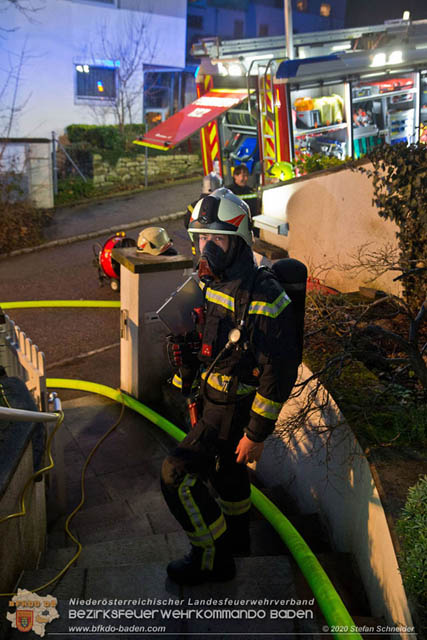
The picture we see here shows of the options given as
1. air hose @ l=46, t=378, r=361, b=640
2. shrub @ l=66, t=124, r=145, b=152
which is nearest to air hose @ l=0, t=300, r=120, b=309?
air hose @ l=46, t=378, r=361, b=640

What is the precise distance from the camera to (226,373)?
3.15m

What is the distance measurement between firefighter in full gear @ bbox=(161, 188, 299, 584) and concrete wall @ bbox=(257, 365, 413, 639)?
0.61 m

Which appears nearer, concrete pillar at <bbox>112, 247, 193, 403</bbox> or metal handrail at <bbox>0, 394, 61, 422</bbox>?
metal handrail at <bbox>0, 394, 61, 422</bbox>

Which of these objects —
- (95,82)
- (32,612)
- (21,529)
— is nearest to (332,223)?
(21,529)

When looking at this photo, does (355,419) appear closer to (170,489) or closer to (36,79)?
(170,489)

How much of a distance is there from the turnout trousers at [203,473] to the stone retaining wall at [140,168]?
1476cm

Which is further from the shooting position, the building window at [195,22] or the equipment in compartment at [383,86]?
the building window at [195,22]

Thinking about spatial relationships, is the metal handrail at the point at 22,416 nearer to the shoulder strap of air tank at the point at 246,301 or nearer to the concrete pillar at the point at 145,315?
the shoulder strap of air tank at the point at 246,301

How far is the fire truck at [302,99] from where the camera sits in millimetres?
10156

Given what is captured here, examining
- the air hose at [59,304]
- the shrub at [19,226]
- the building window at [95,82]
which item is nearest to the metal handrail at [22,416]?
the air hose at [59,304]

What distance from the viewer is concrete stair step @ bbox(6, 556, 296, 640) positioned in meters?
2.72

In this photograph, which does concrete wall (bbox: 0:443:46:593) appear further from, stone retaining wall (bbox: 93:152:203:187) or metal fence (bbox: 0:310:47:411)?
stone retaining wall (bbox: 93:152:203:187)

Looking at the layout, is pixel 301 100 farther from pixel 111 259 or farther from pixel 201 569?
pixel 201 569

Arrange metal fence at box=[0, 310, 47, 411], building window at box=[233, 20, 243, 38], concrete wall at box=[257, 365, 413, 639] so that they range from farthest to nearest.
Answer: building window at box=[233, 20, 243, 38] < metal fence at box=[0, 310, 47, 411] < concrete wall at box=[257, 365, 413, 639]
